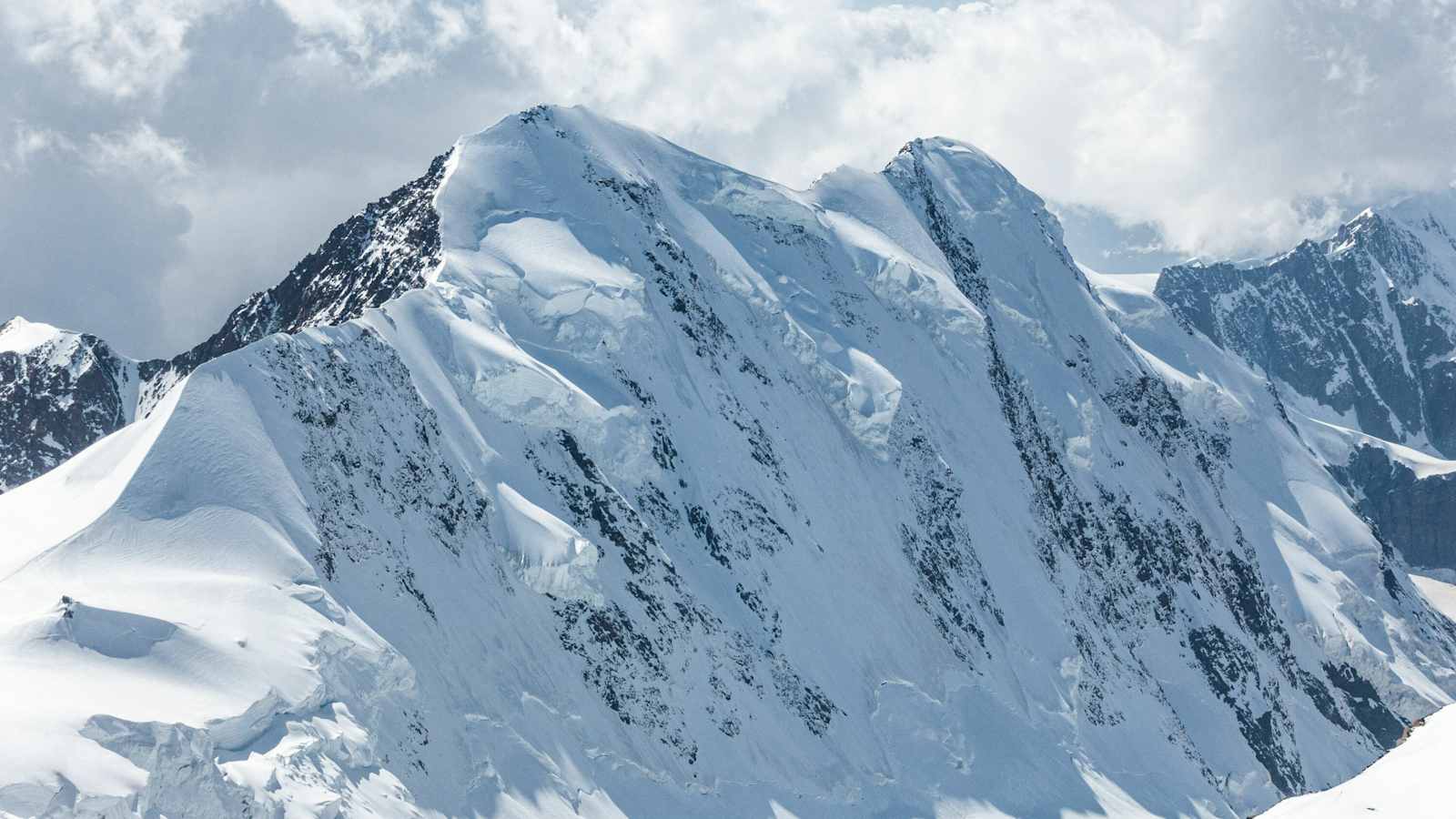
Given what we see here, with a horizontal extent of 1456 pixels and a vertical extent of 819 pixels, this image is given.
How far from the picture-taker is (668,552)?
122 metres

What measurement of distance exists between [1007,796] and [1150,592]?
4754 cm

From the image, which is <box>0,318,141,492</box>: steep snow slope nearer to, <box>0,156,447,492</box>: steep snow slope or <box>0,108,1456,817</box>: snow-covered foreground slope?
<box>0,156,447,492</box>: steep snow slope

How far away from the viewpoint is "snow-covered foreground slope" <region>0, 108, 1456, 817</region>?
271ft

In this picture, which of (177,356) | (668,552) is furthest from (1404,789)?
(177,356)

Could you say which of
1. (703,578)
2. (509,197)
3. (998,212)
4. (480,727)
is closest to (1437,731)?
(480,727)

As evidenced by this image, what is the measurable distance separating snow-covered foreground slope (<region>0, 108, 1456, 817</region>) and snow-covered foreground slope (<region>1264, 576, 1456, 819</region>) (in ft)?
159

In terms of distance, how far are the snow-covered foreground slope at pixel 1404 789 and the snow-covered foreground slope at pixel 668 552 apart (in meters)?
48.4

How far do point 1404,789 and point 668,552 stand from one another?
277 feet

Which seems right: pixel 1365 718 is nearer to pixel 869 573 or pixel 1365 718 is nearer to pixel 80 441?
pixel 869 573

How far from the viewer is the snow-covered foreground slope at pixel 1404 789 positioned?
39.0 meters

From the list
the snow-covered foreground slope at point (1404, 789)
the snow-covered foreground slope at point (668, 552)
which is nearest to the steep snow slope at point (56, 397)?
the snow-covered foreground slope at point (668, 552)

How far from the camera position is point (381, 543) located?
98625 millimetres

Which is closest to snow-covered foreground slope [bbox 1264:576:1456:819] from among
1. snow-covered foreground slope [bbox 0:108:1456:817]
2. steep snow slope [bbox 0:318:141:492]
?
snow-covered foreground slope [bbox 0:108:1456:817]

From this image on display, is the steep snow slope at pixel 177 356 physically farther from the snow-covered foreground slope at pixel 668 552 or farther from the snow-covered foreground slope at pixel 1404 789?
the snow-covered foreground slope at pixel 1404 789
